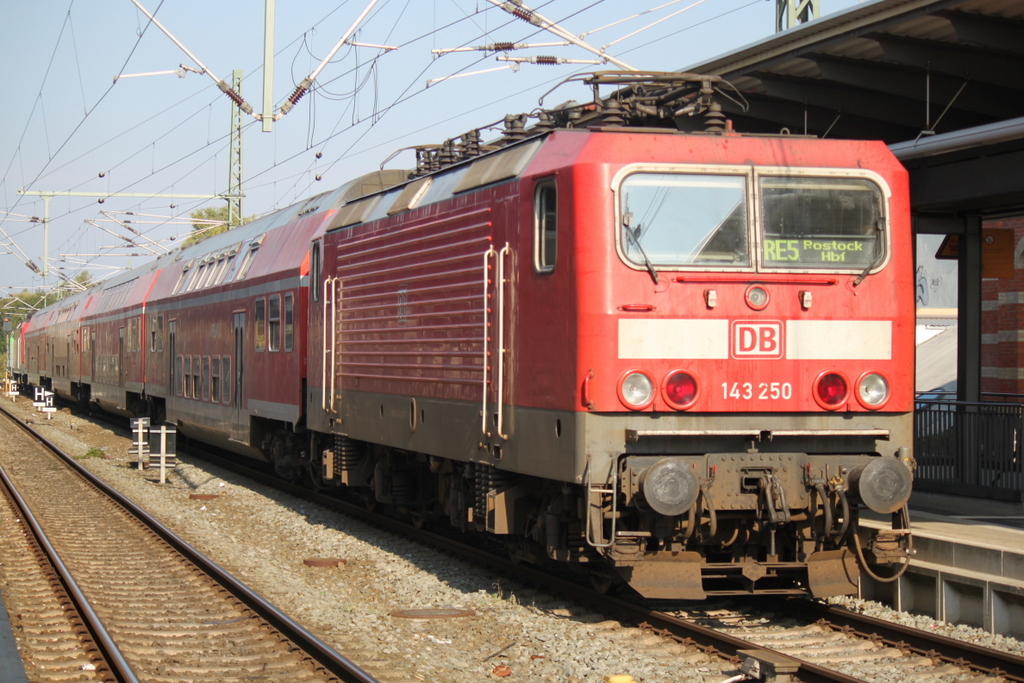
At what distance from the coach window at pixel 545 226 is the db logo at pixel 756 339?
4.50 ft

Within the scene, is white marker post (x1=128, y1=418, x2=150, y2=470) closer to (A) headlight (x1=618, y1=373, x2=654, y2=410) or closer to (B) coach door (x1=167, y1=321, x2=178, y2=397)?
(B) coach door (x1=167, y1=321, x2=178, y2=397)

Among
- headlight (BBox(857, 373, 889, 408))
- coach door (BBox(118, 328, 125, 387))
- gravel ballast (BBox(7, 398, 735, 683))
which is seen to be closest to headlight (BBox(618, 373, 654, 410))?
headlight (BBox(857, 373, 889, 408))

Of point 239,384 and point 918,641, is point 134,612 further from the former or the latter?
point 239,384

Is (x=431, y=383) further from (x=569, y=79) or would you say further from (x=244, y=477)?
(x=244, y=477)

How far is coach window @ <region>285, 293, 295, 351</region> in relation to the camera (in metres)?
14.2

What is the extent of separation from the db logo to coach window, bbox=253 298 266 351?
30.5ft

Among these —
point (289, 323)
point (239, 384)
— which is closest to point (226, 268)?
point (239, 384)

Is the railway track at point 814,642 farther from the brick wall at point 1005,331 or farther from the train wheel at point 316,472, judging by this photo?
the brick wall at point 1005,331

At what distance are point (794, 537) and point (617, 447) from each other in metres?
1.44

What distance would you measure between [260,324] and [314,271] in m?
2.79

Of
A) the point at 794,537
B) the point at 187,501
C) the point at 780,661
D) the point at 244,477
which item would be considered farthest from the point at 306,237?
the point at 780,661

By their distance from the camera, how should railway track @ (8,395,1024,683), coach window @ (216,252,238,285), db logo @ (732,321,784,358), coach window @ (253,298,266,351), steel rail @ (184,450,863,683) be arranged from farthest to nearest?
1. coach window @ (216,252,238,285)
2. coach window @ (253,298,266,351)
3. db logo @ (732,321,784,358)
4. railway track @ (8,395,1024,683)
5. steel rail @ (184,450,863,683)

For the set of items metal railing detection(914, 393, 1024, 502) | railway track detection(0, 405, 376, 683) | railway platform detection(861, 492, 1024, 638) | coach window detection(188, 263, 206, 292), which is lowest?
railway track detection(0, 405, 376, 683)

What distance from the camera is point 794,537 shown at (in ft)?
25.3
